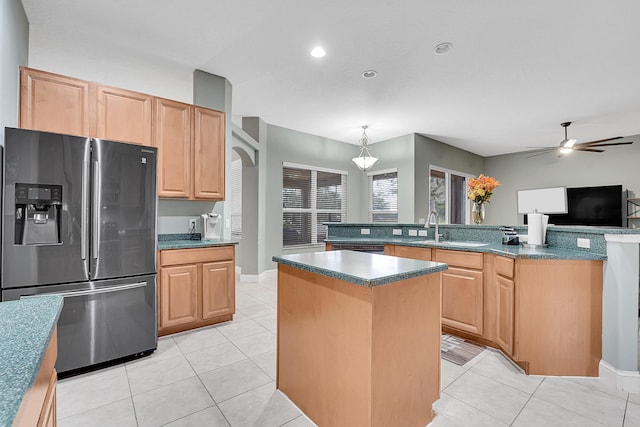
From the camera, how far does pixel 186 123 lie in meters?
3.28

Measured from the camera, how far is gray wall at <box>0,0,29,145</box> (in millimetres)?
1972

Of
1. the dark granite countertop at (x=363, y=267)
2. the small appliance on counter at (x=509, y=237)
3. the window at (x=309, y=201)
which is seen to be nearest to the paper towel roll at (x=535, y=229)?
the small appliance on counter at (x=509, y=237)

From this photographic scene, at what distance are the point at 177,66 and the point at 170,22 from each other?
0.84m

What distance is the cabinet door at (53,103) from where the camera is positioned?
2471 mm

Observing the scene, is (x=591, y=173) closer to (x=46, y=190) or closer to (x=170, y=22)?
(x=170, y=22)

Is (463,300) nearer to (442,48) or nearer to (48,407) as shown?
(442,48)

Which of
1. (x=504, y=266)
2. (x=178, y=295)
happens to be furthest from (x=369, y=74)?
(x=178, y=295)

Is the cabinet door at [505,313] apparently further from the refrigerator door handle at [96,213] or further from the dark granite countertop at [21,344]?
the refrigerator door handle at [96,213]

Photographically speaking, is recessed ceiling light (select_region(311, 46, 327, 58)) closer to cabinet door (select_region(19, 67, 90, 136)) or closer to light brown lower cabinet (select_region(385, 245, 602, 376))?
cabinet door (select_region(19, 67, 90, 136))

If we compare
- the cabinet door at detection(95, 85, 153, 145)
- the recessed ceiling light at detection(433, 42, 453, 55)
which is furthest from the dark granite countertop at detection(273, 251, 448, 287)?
the recessed ceiling light at detection(433, 42, 453, 55)

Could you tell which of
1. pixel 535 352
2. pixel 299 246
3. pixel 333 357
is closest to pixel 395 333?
pixel 333 357

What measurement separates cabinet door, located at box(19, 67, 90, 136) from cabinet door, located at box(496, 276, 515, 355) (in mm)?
3938

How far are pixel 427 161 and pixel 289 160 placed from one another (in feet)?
9.81

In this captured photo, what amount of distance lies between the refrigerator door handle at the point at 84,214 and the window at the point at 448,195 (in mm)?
6005
